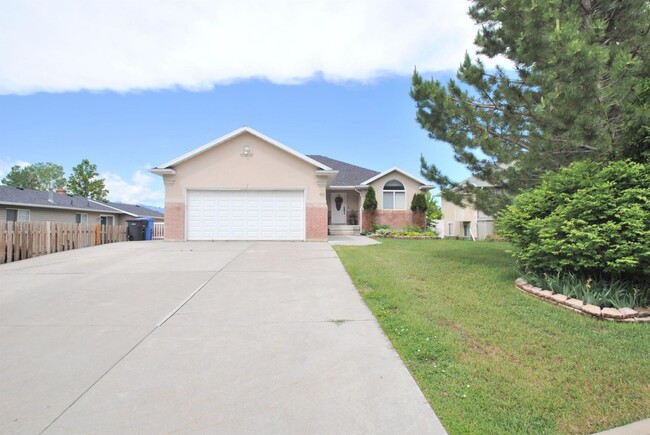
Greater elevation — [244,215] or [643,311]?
[244,215]

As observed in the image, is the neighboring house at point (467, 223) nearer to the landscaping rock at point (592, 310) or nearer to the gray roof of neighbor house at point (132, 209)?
the landscaping rock at point (592, 310)

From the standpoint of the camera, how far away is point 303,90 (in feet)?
52.3

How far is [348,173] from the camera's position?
938 inches

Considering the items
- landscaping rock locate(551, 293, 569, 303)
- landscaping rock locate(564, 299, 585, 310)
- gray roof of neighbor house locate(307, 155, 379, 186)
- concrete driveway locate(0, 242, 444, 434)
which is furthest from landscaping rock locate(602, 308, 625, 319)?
gray roof of neighbor house locate(307, 155, 379, 186)

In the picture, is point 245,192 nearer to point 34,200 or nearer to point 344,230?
point 344,230

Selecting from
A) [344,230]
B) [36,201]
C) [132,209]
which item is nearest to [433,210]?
[344,230]

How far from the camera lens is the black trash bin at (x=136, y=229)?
18.0 metres

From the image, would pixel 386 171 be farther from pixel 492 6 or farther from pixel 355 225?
pixel 492 6

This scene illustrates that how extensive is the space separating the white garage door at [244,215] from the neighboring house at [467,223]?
902 cm

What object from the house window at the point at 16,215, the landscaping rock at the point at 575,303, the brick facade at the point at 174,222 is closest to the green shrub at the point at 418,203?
the brick facade at the point at 174,222

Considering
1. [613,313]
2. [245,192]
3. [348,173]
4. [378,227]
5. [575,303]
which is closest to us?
[613,313]

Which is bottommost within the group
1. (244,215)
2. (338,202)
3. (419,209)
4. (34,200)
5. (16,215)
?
(244,215)

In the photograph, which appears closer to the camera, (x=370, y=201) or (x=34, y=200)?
(x=370, y=201)

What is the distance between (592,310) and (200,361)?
5.21 meters
